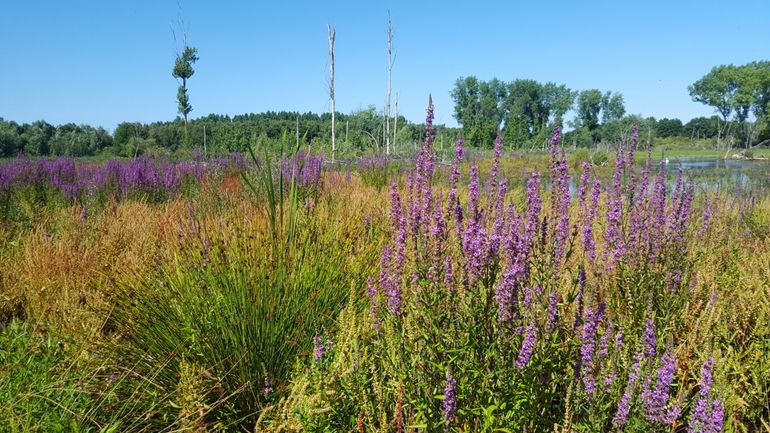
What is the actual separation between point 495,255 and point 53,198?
9092mm

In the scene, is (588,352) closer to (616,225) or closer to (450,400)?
(450,400)

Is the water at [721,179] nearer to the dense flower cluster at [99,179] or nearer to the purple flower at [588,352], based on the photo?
the purple flower at [588,352]

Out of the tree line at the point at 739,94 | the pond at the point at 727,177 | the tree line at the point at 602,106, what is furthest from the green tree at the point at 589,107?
the pond at the point at 727,177

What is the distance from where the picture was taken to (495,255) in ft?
7.29

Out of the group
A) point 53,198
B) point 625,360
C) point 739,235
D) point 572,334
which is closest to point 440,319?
point 572,334

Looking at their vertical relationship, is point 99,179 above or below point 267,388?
above

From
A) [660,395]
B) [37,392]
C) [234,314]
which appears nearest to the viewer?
[660,395]

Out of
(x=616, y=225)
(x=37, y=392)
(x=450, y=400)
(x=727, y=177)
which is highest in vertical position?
(x=727, y=177)

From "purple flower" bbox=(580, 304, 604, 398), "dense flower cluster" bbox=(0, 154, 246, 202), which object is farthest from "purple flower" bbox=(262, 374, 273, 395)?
"dense flower cluster" bbox=(0, 154, 246, 202)

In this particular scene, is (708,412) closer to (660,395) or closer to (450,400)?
(660,395)

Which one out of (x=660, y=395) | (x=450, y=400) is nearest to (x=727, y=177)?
(x=660, y=395)

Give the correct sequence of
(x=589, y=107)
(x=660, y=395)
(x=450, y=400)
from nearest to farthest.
Answer: 1. (x=660, y=395)
2. (x=450, y=400)
3. (x=589, y=107)

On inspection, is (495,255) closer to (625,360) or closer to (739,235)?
(625,360)

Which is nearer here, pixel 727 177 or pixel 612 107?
pixel 727 177
